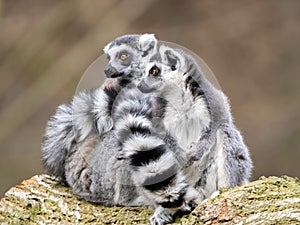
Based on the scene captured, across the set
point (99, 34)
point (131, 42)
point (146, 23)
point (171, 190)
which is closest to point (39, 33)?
point (99, 34)

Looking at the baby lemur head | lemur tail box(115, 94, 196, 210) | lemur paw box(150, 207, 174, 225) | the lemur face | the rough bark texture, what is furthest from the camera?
the baby lemur head

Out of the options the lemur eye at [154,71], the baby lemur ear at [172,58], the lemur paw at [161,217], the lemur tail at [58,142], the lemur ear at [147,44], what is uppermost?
the lemur ear at [147,44]

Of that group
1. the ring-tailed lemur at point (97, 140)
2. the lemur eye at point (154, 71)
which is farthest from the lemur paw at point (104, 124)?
the lemur eye at point (154, 71)

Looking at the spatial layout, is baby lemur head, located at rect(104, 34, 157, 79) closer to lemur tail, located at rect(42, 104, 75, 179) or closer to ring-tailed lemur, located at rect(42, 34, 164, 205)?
ring-tailed lemur, located at rect(42, 34, 164, 205)

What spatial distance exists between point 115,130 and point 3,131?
304 cm

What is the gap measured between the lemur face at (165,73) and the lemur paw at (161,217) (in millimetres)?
657

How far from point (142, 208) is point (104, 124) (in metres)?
0.45

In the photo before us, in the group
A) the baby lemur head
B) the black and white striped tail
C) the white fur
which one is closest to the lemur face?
the baby lemur head

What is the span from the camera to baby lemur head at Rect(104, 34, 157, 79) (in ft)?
13.4

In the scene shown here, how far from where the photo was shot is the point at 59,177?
4.06 meters

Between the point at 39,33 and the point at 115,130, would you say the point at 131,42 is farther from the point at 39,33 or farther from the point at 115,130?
the point at 39,33

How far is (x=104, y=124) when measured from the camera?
3.87 m

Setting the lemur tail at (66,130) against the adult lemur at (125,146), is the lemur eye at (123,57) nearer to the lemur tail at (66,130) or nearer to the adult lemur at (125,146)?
the adult lemur at (125,146)

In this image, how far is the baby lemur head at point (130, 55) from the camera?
4.07 metres
